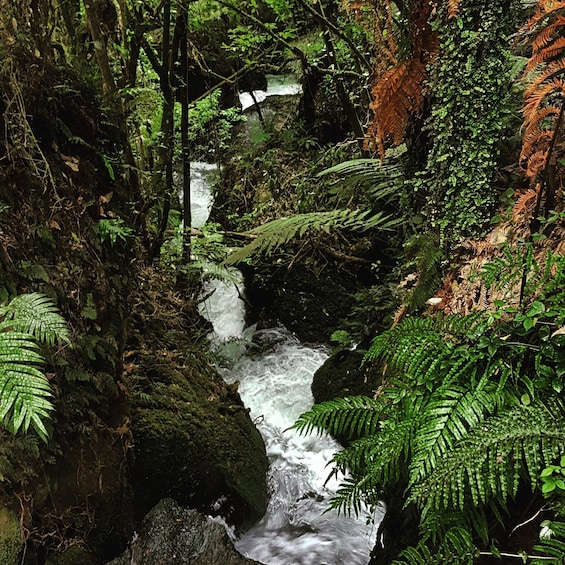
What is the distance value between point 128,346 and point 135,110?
210 centimetres

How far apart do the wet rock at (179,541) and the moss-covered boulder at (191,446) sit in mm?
84

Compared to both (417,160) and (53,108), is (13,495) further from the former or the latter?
(417,160)

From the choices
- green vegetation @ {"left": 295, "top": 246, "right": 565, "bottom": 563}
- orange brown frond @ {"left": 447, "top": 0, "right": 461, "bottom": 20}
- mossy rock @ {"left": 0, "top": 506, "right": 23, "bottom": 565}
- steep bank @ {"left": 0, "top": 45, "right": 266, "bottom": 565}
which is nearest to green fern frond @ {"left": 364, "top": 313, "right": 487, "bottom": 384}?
green vegetation @ {"left": 295, "top": 246, "right": 565, "bottom": 563}

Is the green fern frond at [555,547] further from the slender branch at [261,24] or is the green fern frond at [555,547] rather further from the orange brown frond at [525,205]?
the slender branch at [261,24]

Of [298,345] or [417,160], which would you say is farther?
[298,345]

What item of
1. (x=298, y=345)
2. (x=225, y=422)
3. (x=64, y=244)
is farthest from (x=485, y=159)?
(x=298, y=345)

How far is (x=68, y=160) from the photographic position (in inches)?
113

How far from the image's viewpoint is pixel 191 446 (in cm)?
345

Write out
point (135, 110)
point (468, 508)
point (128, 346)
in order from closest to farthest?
point (468, 508) → point (128, 346) → point (135, 110)

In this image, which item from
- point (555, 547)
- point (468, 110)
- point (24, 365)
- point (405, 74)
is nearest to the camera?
point (555, 547)

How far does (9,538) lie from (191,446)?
1419 millimetres

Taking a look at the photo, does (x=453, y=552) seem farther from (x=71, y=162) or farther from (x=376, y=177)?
(x=376, y=177)

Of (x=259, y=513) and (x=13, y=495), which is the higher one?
(x=13, y=495)

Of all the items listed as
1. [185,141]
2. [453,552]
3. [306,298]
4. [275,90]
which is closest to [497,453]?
[453,552]
